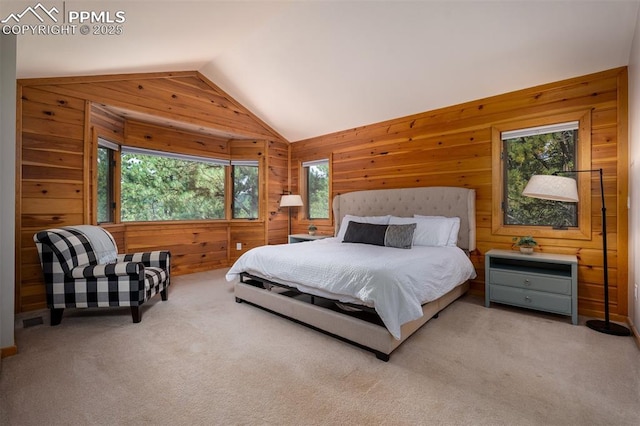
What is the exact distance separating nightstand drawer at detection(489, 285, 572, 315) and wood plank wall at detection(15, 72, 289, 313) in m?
3.81

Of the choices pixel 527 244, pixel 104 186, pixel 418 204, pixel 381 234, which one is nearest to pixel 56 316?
pixel 104 186

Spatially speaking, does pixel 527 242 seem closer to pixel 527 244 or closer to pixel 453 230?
pixel 527 244

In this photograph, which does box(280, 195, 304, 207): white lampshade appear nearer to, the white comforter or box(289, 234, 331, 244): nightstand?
box(289, 234, 331, 244): nightstand

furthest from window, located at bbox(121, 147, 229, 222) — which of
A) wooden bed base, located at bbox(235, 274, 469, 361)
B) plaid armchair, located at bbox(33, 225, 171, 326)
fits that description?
wooden bed base, located at bbox(235, 274, 469, 361)

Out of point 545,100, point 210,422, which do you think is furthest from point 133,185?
point 545,100

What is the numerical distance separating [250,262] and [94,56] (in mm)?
2722

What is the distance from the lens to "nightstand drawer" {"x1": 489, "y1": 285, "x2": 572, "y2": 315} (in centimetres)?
275

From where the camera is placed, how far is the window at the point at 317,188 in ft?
18.2

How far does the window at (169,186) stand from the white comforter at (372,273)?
7.39 ft

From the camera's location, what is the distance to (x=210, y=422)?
4.90ft

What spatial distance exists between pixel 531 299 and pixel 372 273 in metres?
1.87

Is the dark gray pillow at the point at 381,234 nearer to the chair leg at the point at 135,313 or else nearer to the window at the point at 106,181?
the chair leg at the point at 135,313

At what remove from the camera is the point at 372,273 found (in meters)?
2.18

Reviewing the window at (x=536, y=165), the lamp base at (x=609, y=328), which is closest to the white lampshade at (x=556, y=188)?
the window at (x=536, y=165)
